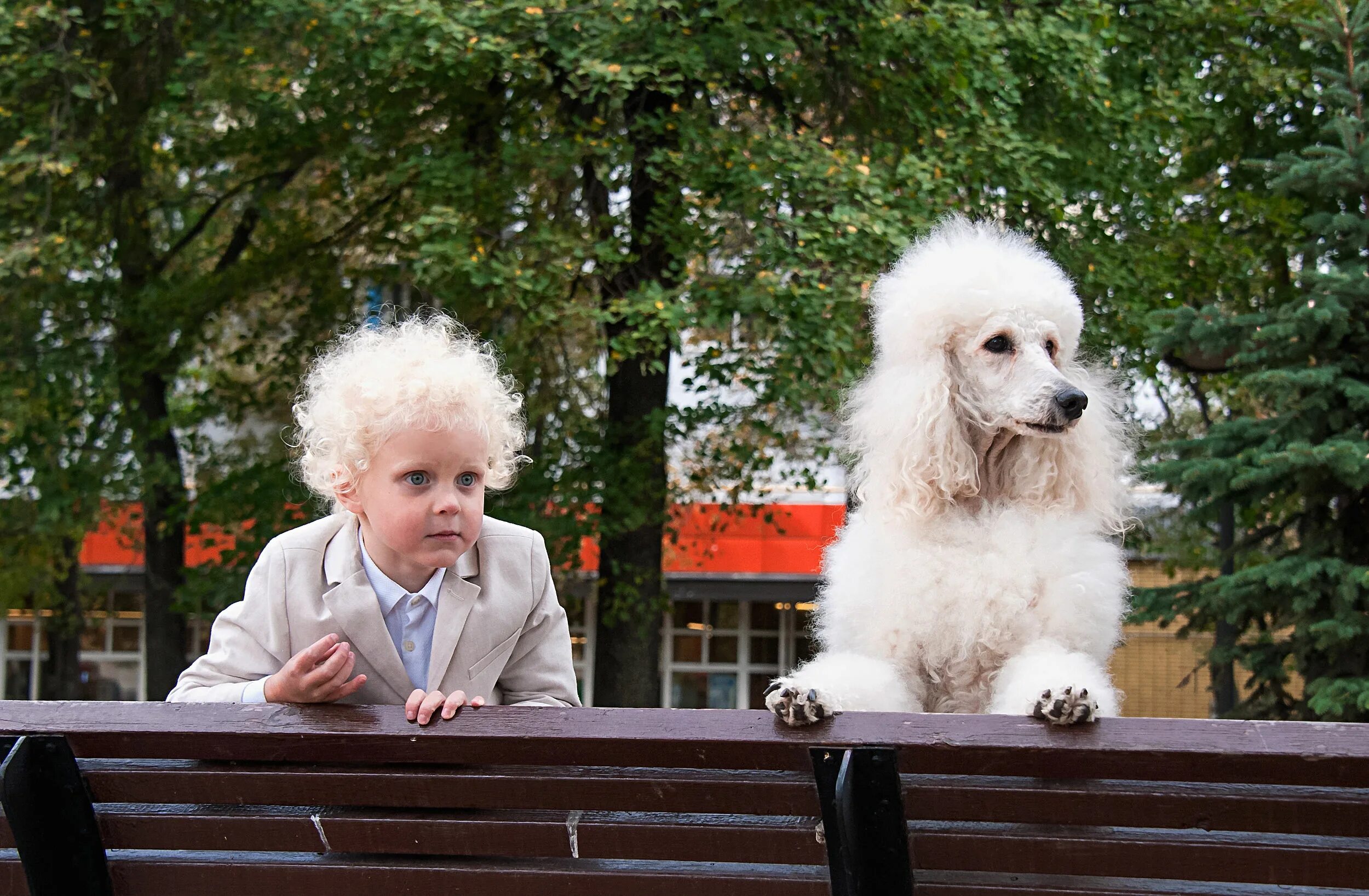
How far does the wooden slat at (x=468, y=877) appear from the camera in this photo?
7.84 ft

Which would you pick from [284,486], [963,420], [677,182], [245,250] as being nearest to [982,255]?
[963,420]

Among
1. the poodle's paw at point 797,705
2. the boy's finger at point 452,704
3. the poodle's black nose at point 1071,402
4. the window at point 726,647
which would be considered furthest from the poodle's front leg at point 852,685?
the window at point 726,647

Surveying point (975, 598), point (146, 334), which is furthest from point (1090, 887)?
point (146, 334)

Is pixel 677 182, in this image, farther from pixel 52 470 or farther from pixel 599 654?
pixel 52 470

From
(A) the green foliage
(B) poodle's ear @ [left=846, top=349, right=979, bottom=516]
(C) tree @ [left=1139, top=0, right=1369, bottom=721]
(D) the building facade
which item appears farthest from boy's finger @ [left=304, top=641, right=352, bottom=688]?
(D) the building facade

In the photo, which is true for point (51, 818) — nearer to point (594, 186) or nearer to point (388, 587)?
point (388, 587)

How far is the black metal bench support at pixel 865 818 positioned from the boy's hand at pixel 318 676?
0.84m

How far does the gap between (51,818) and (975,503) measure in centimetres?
202

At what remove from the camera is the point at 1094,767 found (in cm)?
222

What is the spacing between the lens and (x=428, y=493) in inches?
112

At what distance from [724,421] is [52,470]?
4.86m

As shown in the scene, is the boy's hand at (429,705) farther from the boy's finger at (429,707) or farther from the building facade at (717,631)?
the building facade at (717,631)

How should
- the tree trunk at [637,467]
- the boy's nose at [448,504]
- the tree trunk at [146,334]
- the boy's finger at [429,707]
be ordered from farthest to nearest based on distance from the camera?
the tree trunk at [146,334] → the tree trunk at [637,467] → the boy's nose at [448,504] → the boy's finger at [429,707]

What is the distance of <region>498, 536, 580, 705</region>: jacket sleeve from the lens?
3143 millimetres
